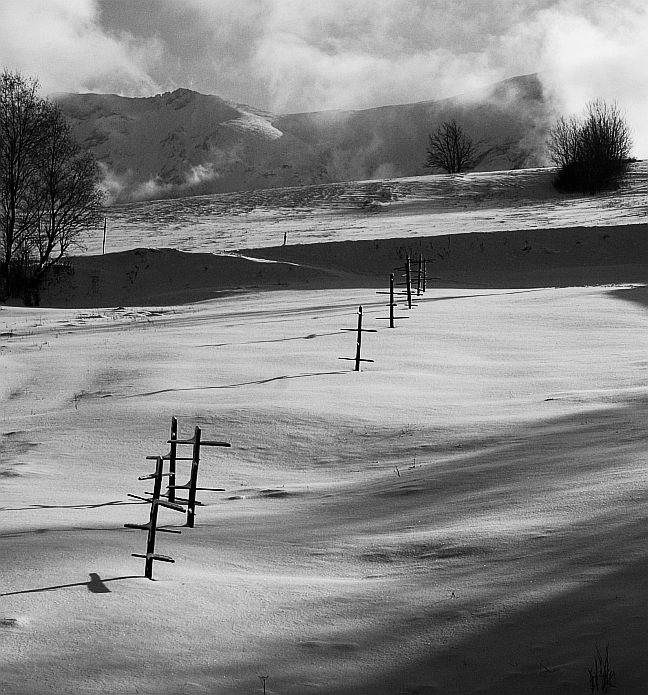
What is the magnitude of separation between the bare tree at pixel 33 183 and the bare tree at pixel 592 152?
30.5 meters

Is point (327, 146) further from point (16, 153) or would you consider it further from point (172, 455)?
point (172, 455)

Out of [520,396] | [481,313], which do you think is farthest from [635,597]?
[481,313]

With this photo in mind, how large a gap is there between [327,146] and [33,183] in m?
132

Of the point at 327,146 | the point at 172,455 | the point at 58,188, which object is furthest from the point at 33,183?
the point at 327,146

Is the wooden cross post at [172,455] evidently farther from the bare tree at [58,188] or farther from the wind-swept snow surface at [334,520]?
the bare tree at [58,188]

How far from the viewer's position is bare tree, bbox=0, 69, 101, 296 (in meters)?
31.4

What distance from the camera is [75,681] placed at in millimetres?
3750

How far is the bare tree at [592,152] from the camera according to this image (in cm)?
5325

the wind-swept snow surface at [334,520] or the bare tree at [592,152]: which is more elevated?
the bare tree at [592,152]

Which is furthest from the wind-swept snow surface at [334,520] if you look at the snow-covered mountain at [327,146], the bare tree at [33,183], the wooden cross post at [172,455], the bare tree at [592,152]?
the snow-covered mountain at [327,146]

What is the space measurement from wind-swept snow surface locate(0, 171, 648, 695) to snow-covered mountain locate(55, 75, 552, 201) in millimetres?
121905

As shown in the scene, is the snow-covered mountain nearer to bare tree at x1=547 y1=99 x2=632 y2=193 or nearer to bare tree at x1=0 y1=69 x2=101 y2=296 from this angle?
bare tree at x1=547 y1=99 x2=632 y2=193

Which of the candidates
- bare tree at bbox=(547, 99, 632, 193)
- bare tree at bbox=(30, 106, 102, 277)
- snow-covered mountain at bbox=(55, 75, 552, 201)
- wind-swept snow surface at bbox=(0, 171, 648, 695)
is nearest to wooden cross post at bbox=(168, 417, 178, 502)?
wind-swept snow surface at bbox=(0, 171, 648, 695)

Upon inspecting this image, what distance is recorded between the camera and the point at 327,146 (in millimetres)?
160375
